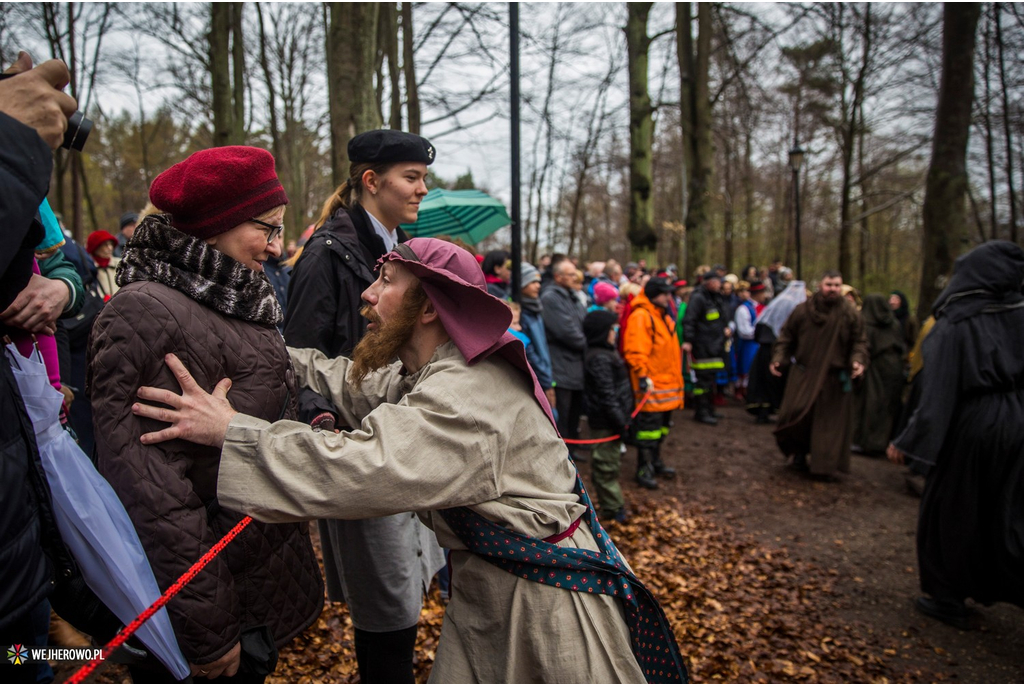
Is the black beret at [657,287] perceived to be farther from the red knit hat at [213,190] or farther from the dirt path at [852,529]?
the red knit hat at [213,190]

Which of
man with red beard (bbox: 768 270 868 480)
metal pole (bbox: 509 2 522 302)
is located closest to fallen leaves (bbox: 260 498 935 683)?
man with red beard (bbox: 768 270 868 480)

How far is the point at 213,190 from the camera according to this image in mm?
1805

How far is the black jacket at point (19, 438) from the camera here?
117cm

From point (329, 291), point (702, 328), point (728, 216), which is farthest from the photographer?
Answer: point (728, 216)

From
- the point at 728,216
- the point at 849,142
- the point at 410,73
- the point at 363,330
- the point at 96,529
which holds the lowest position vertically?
the point at 96,529

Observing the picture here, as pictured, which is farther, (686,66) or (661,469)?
(686,66)

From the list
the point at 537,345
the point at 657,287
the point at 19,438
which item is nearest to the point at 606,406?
the point at 537,345

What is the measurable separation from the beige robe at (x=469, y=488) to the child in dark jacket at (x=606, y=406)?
162 inches

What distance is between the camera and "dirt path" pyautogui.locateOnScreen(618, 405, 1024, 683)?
155 inches

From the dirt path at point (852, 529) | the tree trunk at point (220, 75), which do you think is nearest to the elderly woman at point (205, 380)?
the dirt path at point (852, 529)

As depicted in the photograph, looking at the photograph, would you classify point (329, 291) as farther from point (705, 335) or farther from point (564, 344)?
point (705, 335)

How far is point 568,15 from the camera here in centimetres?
1900

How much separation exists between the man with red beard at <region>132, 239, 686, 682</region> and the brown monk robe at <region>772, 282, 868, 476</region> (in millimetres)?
5989

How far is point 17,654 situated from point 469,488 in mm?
1080
